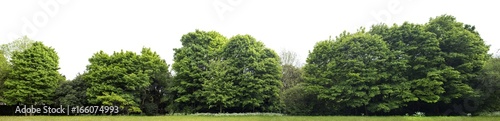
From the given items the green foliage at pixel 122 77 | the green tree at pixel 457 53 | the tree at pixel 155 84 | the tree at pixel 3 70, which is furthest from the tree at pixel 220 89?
the tree at pixel 3 70

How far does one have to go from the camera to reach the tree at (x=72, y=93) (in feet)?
116

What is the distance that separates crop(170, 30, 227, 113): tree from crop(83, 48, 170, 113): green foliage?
252cm

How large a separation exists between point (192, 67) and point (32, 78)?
48.6 ft

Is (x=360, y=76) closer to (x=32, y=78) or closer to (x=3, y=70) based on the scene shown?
(x=32, y=78)

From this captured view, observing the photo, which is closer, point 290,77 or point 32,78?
point 32,78

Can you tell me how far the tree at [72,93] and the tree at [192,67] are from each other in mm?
8509

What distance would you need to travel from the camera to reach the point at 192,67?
1374 inches

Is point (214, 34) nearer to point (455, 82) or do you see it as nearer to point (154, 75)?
point (154, 75)

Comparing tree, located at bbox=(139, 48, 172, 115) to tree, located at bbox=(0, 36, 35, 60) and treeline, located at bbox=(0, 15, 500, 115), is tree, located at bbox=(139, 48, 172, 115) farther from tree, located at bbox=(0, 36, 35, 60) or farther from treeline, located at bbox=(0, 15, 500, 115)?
tree, located at bbox=(0, 36, 35, 60)

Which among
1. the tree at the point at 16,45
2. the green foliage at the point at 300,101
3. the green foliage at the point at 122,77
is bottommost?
the green foliage at the point at 300,101

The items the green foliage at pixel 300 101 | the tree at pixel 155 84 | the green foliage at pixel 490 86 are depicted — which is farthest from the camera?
the tree at pixel 155 84

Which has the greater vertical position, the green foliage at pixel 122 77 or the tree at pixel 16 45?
the tree at pixel 16 45

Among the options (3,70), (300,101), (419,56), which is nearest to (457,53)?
(419,56)

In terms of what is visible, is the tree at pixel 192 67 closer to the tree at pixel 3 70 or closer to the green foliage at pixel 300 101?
the green foliage at pixel 300 101
